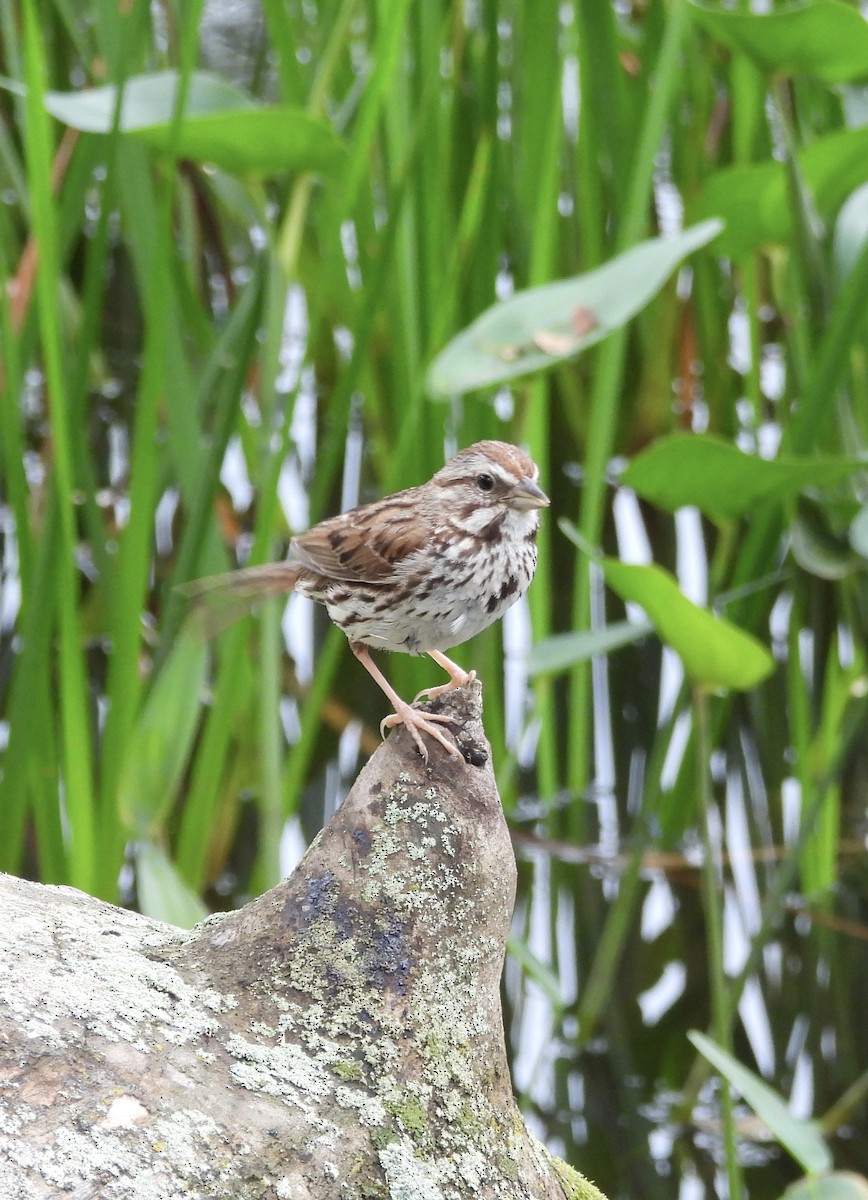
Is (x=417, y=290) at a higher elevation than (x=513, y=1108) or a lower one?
higher

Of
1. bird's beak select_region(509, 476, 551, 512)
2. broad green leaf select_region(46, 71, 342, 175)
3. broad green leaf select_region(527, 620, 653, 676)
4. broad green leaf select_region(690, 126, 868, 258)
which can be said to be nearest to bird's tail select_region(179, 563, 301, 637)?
bird's beak select_region(509, 476, 551, 512)

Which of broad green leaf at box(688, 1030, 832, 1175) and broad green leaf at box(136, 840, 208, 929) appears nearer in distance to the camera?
broad green leaf at box(688, 1030, 832, 1175)

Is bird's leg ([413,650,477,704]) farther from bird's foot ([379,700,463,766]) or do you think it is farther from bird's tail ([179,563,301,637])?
bird's tail ([179,563,301,637])

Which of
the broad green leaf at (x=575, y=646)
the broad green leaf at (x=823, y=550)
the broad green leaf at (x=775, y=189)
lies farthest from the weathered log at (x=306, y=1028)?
the broad green leaf at (x=775, y=189)

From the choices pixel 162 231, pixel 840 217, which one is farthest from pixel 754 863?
pixel 162 231

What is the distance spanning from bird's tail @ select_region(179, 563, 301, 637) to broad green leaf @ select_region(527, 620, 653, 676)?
0.65 m

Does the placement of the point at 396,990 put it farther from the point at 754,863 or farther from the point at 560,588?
the point at 560,588

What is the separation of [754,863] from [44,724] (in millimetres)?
2640

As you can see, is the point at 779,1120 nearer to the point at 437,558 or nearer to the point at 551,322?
the point at 437,558

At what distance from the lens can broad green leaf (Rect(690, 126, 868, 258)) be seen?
148 inches

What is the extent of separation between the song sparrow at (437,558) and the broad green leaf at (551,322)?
0.40m

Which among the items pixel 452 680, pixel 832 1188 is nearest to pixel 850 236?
pixel 452 680

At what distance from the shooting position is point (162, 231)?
350cm

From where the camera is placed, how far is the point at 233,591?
312 cm
